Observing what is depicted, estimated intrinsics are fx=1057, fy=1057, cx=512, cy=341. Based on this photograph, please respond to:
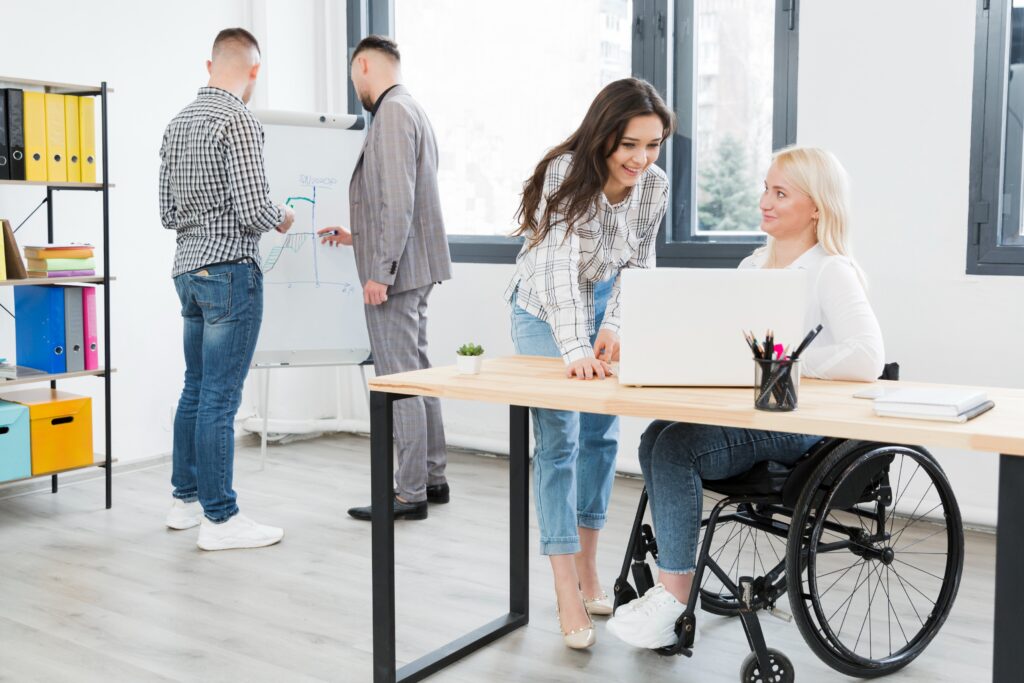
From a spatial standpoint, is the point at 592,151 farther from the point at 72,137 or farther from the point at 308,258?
the point at 72,137

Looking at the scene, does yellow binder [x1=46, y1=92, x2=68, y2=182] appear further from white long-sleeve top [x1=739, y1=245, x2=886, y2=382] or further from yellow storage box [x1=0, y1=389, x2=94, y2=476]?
white long-sleeve top [x1=739, y1=245, x2=886, y2=382]

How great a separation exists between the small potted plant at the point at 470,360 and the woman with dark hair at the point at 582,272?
0.18 m

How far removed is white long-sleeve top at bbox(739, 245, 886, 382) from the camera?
84.0 inches

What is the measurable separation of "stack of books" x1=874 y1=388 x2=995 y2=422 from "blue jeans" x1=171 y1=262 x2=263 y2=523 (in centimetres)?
199

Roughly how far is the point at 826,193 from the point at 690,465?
0.67 m

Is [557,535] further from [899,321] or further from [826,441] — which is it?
[899,321]

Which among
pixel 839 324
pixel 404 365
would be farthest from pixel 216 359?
pixel 839 324

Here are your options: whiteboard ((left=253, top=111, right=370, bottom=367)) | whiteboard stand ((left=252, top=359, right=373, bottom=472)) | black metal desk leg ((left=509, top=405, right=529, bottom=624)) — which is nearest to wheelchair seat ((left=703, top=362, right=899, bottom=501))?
black metal desk leg ((left=509, top=405, right=529, bottom=624))

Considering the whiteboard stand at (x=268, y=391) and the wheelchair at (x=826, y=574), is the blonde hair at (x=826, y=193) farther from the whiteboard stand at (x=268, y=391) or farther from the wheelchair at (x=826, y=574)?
the whiteboard stand at (x=268, y=391)

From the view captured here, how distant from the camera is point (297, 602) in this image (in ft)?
9.11

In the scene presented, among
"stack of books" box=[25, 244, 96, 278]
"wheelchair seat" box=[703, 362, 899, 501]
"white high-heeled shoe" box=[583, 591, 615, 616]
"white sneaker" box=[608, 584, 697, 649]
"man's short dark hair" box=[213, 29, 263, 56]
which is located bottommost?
"white high-heeled shoe" box=[583, 591, 615, 616]

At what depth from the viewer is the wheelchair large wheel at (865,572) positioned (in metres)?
2.03

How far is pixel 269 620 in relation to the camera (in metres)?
2.65

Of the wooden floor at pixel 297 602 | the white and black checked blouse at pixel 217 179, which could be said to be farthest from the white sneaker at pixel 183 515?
the white and black checked blouse at pixel 217 179
